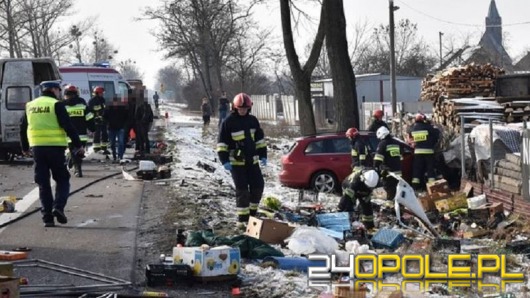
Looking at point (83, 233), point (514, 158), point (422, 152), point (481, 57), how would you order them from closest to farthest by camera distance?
point (83, 233) → point (514, 158) → point (422, 152) → point (481, 57)

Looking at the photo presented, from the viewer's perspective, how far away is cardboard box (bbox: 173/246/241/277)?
8109mm

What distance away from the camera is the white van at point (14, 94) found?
2244 cm

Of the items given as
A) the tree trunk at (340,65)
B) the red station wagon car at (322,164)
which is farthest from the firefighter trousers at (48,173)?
the tree trunk at (340,65)

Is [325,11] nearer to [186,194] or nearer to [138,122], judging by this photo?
[138,122]

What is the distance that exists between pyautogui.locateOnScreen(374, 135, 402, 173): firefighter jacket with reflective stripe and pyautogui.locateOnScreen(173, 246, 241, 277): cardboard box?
26.7ft

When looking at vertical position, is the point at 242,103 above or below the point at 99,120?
above

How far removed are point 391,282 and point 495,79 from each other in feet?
64.2

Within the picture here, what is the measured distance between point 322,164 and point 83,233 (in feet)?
30.9

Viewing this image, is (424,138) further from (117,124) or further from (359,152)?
(117,124)

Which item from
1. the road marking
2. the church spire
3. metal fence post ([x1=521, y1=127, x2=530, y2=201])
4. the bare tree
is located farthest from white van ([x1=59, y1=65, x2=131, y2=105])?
the church spire

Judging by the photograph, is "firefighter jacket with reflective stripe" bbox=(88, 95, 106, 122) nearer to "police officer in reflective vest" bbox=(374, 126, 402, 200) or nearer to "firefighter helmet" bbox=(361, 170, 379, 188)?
"police officer in reflective vest" bbox=(374, 126, 402, 200)

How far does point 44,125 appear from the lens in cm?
1111

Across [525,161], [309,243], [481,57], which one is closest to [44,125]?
[309,243]

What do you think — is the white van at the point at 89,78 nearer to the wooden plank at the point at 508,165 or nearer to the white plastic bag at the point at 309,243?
the wooden plank at the point at 508,165
